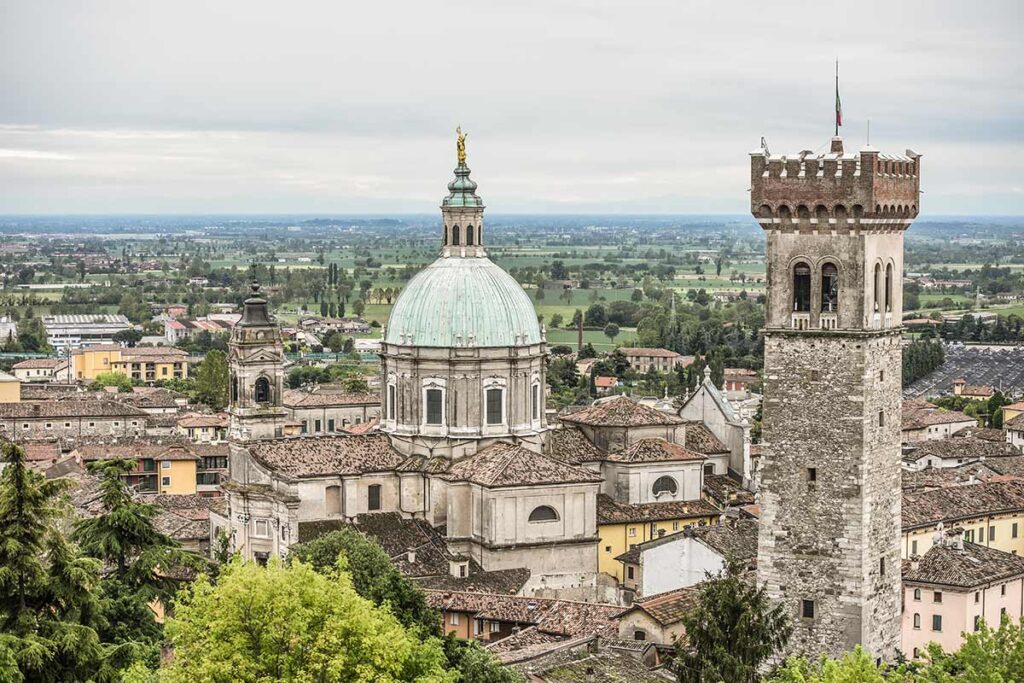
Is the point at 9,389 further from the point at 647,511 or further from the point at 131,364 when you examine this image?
the point at 647,511

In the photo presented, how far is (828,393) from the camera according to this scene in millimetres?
37562

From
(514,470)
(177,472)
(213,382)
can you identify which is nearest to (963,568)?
(514,470)

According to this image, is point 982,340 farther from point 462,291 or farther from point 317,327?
point 462,291

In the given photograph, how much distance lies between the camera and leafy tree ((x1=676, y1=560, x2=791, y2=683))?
3559cm

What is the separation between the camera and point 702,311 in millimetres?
197500

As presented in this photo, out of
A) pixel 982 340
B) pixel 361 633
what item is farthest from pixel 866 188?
pixel 982 340

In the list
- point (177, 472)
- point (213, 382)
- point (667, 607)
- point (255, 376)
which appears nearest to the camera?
point (667, 607)

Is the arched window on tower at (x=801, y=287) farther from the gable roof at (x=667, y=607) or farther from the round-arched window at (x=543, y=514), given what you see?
the round-arched window at (x=543, y=514)

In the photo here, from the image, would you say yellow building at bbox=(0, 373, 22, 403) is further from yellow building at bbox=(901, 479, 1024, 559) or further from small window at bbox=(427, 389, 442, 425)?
yellow building at bbox=(901, 479, 1024, 559)

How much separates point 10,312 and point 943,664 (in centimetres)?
16780

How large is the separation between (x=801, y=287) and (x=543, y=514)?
14798mm

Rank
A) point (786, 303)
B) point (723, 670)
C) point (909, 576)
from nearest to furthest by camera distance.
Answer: point (723, 670)
point (786, 303)
point (909, 576)

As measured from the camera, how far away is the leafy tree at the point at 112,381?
115m

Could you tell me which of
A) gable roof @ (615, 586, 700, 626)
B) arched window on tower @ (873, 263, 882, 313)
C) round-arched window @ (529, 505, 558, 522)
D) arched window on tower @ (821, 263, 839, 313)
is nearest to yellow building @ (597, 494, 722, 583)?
round-arched window @ (529, 505, 558, 522)
